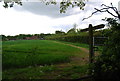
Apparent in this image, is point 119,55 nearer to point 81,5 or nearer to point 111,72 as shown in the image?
point 111,72

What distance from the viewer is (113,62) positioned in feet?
15.9

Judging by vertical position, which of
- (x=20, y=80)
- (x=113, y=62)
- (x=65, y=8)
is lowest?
(x=20, y=80)

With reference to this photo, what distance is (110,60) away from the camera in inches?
196

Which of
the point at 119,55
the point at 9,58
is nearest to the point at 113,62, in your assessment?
the point at 119,55

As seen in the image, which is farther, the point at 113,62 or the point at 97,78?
the point at 97,78

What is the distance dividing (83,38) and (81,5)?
1966 cm

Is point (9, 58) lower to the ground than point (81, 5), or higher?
lower

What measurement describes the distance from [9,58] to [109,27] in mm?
7150

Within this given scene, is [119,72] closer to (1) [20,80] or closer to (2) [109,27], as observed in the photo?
(2) [109,27]

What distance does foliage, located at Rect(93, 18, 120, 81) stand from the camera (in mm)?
4801

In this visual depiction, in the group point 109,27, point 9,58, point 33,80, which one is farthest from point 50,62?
point 109,27

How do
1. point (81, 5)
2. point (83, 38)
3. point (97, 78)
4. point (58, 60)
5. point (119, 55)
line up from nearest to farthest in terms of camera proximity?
point (119, 55) < point (97, 78) < point (58, 60) < point (81, 5) < point (83, 38)

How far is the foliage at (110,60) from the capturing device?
4.80 metres

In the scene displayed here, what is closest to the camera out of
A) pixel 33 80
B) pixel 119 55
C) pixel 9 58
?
pixel 119 55
